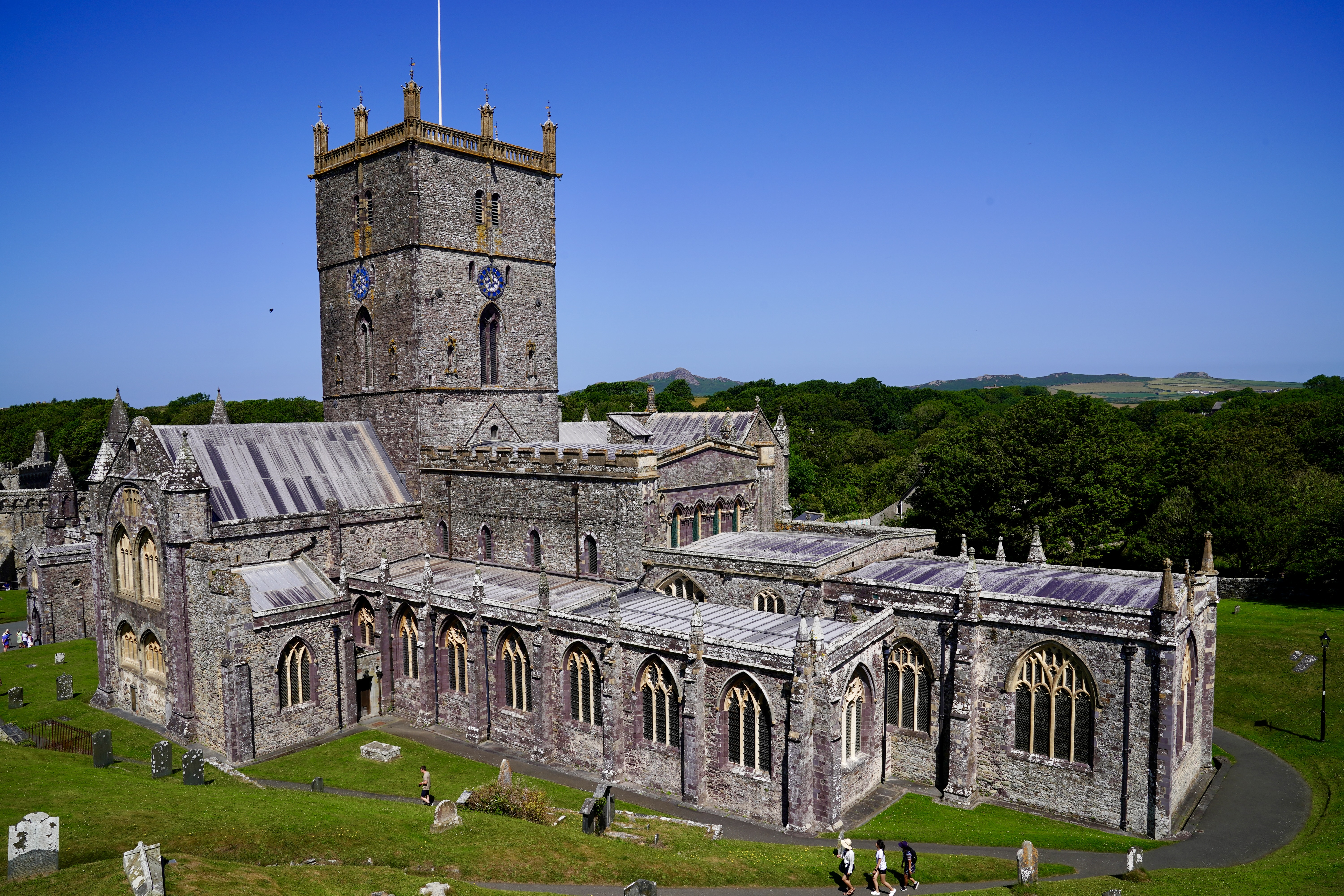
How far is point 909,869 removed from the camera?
23.2m

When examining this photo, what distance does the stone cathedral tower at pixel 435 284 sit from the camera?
41500 mm

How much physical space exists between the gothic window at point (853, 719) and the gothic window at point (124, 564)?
104ft

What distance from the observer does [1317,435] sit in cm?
6762

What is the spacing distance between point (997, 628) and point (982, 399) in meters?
156

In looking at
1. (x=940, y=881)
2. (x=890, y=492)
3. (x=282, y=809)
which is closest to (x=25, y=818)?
(x=282, y=809)

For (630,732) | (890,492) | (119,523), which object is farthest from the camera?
(890,492)

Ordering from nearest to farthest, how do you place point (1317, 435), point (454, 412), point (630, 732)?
1. point (630, 732)
2. point (454, 412)
3. point (1317, 435)

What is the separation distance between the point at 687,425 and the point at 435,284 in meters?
20.1

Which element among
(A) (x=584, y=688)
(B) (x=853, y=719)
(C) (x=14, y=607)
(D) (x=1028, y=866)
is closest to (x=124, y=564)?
(A) (x=584, y=688)

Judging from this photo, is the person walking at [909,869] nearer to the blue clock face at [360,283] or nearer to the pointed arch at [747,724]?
the pointed arch at [747,724]

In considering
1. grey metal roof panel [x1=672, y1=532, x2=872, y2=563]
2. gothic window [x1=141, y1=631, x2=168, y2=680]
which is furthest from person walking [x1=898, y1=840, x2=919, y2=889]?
gothic window [x1=141, y1=631, x2=168, y2=680]

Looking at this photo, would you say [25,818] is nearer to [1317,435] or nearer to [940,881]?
[940,881]

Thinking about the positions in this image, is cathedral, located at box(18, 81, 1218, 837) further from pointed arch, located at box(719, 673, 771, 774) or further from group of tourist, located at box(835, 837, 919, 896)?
group of tourist, located at box(835, 837, 919, 896)

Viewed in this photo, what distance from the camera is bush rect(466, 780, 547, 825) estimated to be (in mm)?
26359
